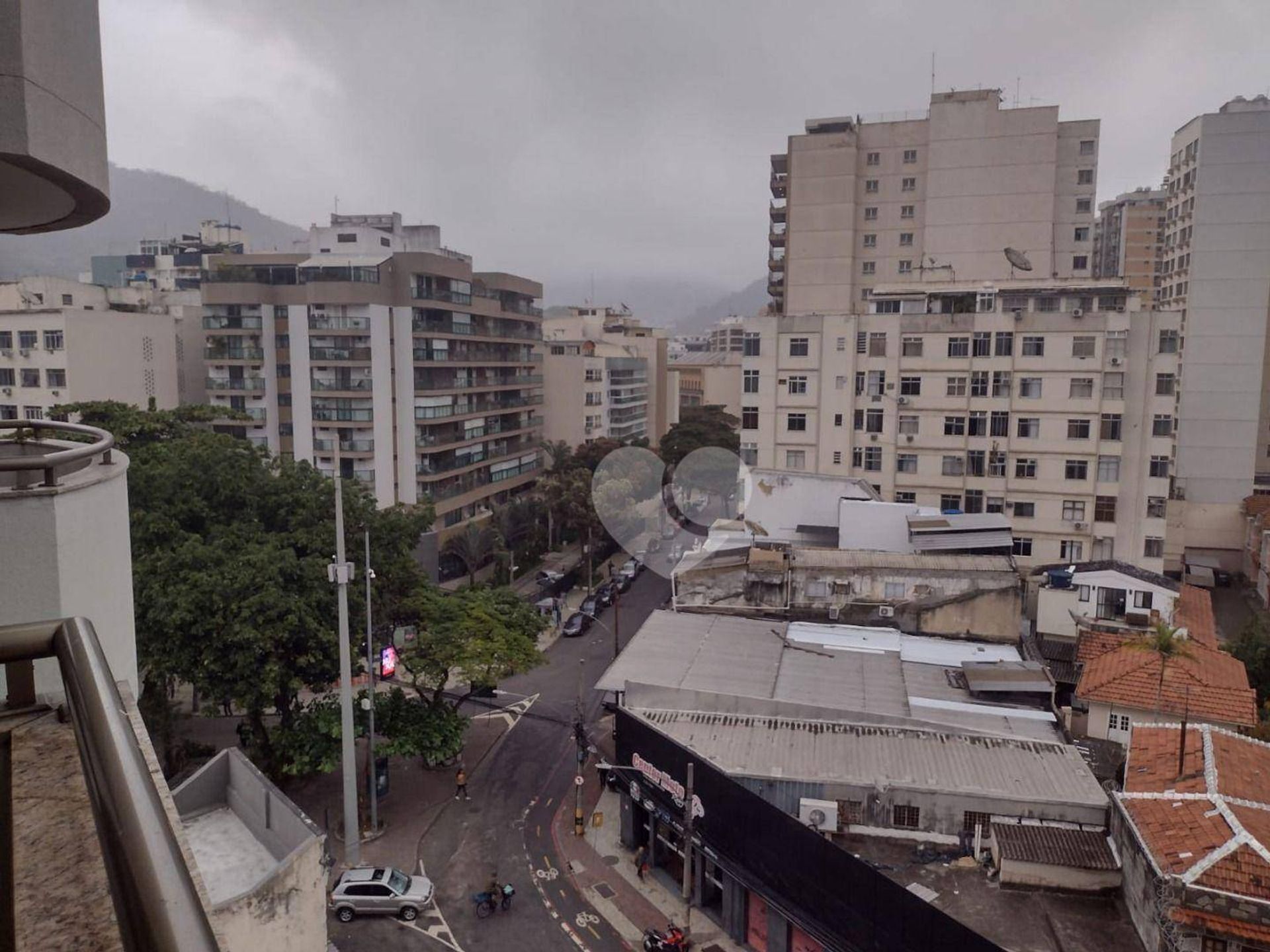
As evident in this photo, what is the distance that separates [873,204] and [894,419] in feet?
56.4

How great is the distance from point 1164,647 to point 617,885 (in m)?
11.9

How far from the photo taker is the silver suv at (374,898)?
1642 centimetres

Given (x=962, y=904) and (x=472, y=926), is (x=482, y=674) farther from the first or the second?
(x=962, y=904)

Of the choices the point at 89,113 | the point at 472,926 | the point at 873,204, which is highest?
the point at 873,204

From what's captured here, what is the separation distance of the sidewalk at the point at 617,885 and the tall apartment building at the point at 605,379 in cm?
3681

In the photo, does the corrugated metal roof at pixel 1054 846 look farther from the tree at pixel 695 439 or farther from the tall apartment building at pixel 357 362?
the tree at pixel 695 439

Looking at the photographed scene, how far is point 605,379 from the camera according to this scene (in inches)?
2368

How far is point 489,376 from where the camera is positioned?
147ft

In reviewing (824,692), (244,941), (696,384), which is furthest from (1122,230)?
(244,941)

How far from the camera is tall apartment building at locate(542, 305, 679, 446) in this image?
183ft

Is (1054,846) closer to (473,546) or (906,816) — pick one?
(906,816)

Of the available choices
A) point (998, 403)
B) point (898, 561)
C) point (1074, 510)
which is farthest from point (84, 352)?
point (1074, 510)

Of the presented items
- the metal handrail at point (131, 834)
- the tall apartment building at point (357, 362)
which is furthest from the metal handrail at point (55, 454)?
the tall apartment building at point (357, 362)

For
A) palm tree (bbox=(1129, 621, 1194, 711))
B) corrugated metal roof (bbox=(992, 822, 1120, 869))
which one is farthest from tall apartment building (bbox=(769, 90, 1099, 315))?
corrugated metal roof (bbox=(992, 822, 1120, 869))
